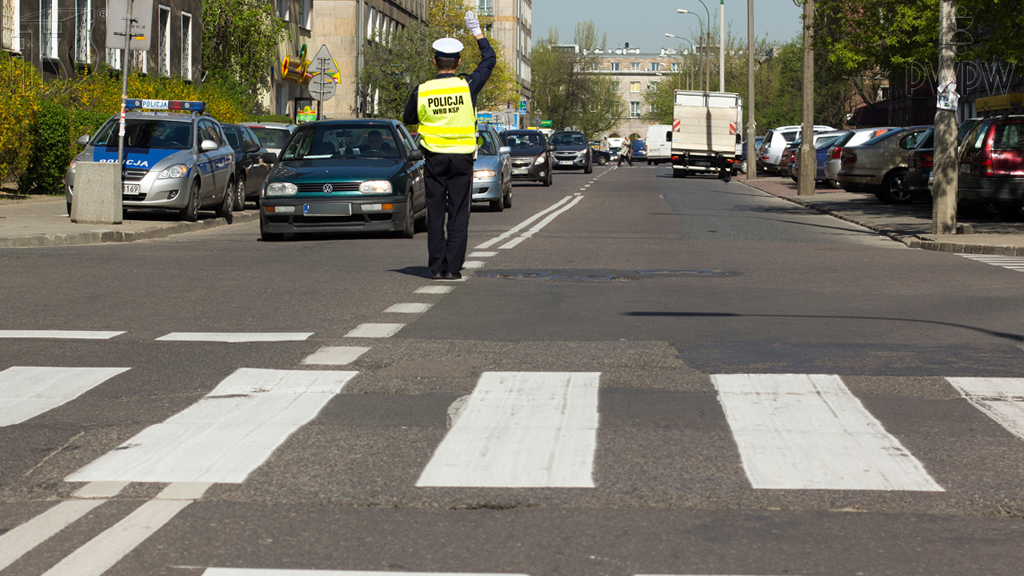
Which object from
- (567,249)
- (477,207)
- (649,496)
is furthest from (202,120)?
Result: (649,496)

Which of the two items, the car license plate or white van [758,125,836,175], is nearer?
the car license plate

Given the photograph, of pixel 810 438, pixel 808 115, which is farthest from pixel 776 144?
pixel 810 438

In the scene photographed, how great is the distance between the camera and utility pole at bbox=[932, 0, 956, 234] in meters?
18.4

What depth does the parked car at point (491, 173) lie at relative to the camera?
25.2m

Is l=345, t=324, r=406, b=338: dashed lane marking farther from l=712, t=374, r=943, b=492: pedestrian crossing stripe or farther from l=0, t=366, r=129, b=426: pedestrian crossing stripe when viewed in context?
l=712, t=374, r=943, b=492: pedestrian crossing stripe

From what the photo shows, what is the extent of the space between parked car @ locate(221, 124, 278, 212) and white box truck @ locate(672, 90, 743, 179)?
26505mm

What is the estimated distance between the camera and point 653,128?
3031 inches

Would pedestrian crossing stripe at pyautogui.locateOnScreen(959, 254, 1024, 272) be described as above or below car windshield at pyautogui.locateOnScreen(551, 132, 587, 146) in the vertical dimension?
below

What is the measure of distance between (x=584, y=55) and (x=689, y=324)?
142 metres

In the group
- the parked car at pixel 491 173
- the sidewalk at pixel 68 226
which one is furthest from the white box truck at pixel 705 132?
the sidewalk at pixel 68 226

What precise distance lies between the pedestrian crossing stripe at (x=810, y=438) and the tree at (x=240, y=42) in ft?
136

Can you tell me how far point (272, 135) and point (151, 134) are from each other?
8403mm

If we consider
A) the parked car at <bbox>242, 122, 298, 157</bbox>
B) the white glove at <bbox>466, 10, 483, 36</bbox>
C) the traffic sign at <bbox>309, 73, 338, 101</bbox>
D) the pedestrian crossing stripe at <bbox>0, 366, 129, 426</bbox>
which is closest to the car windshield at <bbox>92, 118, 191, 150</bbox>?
the parked car at <bbox>242, 122, 298, 157</bbox>

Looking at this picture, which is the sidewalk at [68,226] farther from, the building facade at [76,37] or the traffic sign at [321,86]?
the traffic sign at [321,86]
